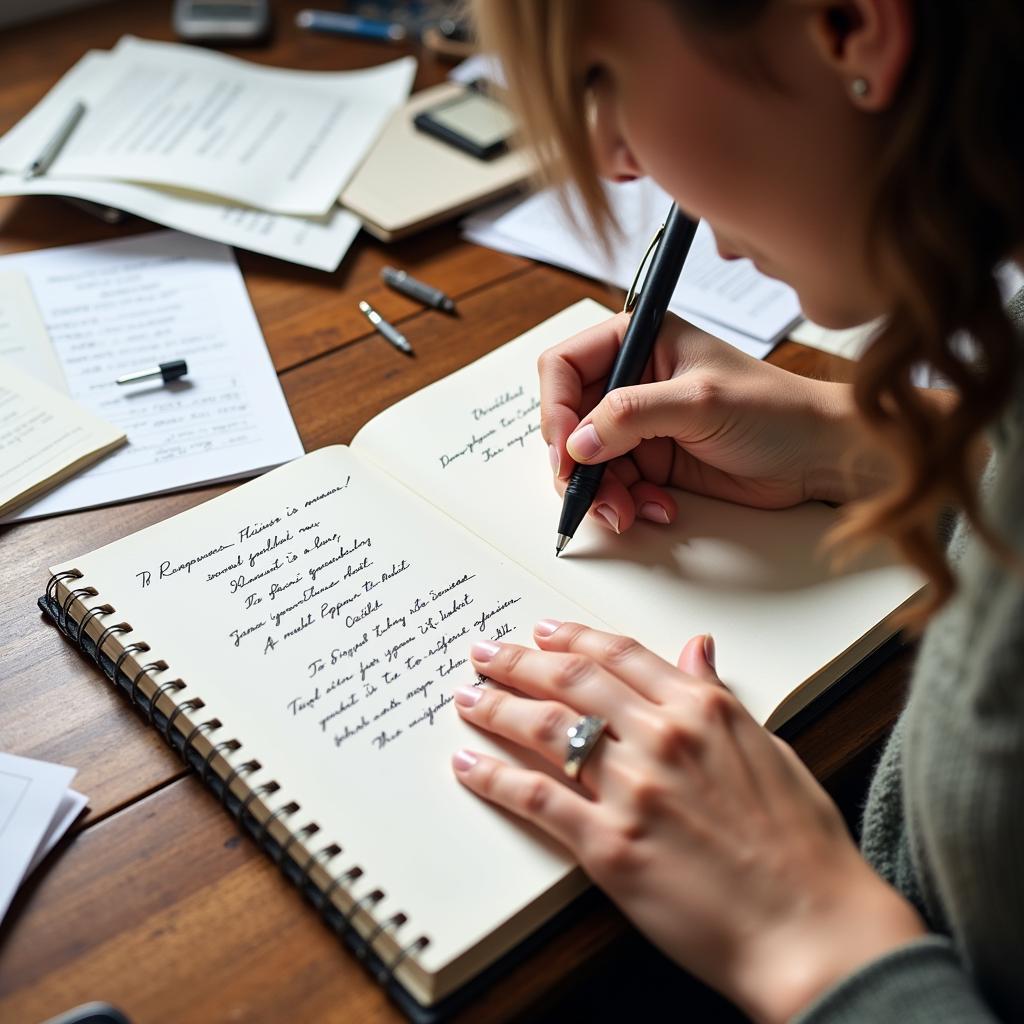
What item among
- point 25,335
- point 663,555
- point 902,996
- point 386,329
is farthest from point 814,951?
point 25,335

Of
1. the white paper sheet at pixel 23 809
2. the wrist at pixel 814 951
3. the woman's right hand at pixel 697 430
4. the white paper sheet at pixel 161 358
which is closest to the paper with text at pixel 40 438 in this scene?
the white paper sheet at pixel 161 358

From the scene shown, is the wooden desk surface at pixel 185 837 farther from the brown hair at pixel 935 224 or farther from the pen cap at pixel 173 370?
the brown hair at pixel 935 224

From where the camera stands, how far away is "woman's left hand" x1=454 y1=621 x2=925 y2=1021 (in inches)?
21.9

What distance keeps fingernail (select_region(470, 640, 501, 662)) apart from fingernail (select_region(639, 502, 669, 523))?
0.18m

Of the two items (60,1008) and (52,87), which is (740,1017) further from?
(52,87)

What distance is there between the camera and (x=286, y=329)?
101 centimetres

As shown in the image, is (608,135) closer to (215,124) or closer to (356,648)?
(356,648)

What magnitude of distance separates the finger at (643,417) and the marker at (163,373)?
38cm

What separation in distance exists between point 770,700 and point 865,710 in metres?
0.08

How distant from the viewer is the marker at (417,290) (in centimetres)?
103

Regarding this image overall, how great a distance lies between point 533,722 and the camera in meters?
0.62

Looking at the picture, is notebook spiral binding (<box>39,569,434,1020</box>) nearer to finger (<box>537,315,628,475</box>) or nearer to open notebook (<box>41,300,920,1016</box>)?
open notebook (<box>41,300,920,1016</box>)

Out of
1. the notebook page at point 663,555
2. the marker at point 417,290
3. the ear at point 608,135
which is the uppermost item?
the ear at point 608,135

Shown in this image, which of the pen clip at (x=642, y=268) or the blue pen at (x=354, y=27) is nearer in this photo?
the pen clip at (x=642, y=268)
